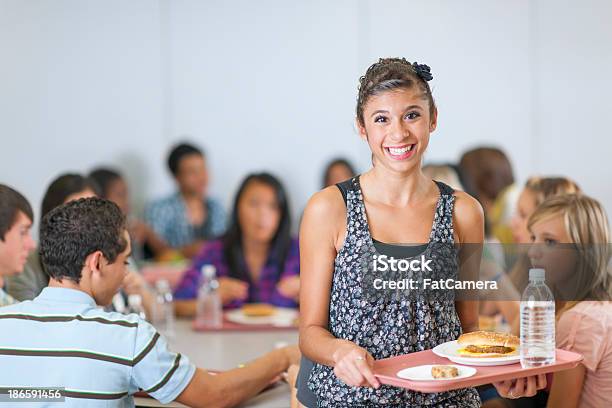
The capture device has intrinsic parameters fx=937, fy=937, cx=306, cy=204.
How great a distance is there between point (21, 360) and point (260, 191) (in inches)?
82.7

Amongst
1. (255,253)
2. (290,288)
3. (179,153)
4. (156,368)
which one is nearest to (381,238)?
(156,368)

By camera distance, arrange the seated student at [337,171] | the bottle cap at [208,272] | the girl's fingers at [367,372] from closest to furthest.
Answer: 1. the girl's fingers at [367,372]
2. the bottle cap at [208,272]
3. the seated student at [337,171]

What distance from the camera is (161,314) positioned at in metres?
3.68

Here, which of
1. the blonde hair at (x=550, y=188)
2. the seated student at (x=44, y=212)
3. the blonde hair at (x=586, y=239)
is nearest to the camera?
the blonde hair at (x=586, y=239)

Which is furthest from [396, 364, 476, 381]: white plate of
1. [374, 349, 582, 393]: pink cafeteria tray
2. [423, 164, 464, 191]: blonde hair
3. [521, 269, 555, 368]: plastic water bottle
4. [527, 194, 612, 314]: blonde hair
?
[423, 164, 464, 191]: blonde hair

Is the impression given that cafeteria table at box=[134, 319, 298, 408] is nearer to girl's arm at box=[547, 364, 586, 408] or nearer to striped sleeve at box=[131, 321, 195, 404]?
striped sleeve at box=[131, 321, 195, 404]

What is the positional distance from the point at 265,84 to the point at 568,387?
163 inches

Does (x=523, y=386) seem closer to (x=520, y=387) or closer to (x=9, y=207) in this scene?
(x=520, y=387)

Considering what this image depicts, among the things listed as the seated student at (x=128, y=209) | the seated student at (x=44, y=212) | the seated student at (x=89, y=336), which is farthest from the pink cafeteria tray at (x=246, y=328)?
the seated student at (x=128, y=209)

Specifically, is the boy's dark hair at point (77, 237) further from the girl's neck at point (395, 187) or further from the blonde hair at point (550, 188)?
the blonde hair at point (550, 188)

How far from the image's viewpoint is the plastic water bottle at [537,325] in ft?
6.69

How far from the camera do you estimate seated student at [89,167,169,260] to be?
5727 mm

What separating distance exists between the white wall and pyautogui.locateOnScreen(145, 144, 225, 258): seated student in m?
0.18

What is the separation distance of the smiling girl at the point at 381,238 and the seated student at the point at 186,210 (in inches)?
160
